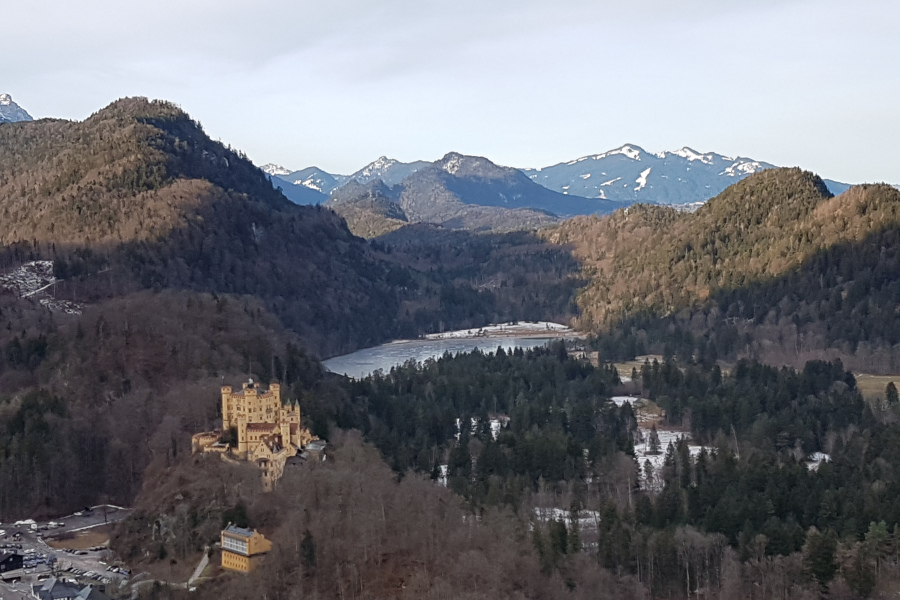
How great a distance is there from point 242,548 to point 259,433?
1181 cm

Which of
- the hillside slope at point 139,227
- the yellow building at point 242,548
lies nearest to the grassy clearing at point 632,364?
the hillside slope at point 139,227

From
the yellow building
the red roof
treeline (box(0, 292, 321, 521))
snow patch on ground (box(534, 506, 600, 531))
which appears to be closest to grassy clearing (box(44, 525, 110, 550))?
treeline (box(0, 292, 321, 521))

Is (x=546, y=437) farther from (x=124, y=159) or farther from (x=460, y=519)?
(x=124, y=159)

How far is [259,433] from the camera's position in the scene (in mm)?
69812

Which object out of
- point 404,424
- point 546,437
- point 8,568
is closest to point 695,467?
point 546,437

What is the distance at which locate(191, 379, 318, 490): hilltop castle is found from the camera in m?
68.3

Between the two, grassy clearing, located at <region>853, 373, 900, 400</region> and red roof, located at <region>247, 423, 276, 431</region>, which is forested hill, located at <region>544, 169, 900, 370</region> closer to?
grassy clearing, located at <region>853, 373, 900, 400</region>

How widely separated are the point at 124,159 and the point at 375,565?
141406 millimetres

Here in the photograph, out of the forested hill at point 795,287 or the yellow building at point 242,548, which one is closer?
the yellow building at point 242,548

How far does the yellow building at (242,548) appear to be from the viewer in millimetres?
58656

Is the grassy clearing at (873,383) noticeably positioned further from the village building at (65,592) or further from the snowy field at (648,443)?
the village building at (65,592)

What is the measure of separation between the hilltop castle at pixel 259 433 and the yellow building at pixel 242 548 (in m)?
6.81

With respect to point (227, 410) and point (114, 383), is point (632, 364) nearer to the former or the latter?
point (114, 383)

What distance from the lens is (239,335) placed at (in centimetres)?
10512
